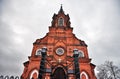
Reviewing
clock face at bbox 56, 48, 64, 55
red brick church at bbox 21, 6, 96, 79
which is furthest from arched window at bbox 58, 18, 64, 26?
clock face at bbox 56, 48, 64, 55

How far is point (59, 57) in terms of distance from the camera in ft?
79.1

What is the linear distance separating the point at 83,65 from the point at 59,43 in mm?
6221

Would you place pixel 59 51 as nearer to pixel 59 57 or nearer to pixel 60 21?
pixel 59 57

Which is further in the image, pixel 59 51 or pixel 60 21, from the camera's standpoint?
pixel 60 21

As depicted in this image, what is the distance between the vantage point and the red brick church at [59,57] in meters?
22.0

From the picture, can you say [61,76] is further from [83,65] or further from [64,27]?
[64,27]

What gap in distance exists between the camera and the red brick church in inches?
864

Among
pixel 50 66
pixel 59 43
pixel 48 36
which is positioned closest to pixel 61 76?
pixel 50 66

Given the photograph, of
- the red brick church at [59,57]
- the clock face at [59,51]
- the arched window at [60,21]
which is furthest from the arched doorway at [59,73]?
the arched window at [60,21]

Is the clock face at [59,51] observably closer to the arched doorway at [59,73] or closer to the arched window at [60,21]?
the arched doorway at [59,73]

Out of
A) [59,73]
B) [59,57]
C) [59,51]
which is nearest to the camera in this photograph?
[59,73]

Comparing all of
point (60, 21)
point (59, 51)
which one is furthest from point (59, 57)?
point (60, 21)

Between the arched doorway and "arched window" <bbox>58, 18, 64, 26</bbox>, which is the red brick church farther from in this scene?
"arched window" <bbox>58, 18, 64, 26</bbox>

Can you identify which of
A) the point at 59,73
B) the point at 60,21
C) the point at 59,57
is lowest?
the point at 59,73
